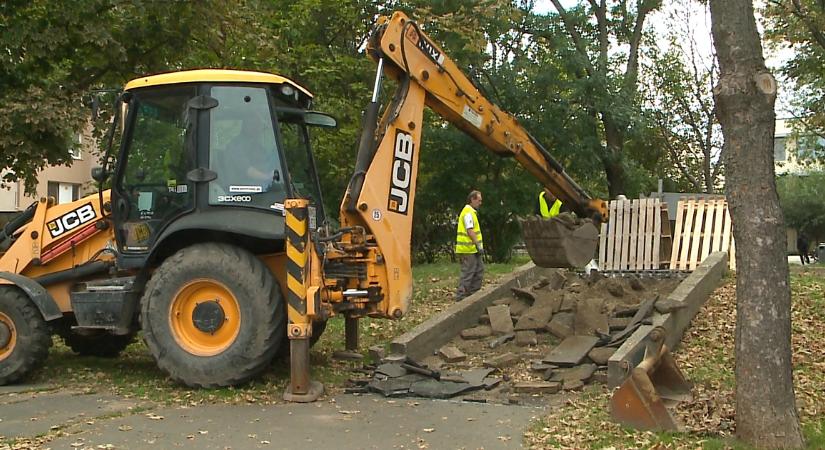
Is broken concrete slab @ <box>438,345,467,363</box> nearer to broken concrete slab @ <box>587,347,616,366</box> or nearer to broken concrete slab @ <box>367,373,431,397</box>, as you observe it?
broken concrete slab @ <box>367,373,431,397</box>

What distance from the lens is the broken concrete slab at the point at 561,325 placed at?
1001cm

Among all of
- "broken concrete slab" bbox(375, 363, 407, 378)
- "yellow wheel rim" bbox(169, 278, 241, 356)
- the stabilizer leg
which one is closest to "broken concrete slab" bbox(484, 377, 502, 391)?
"broken concrete slab" bbox(375, 363, 407, 378)

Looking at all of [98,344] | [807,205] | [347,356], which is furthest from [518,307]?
[807,205]

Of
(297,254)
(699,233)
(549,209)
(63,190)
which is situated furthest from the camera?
(63,190)

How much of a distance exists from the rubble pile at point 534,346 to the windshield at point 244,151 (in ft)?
6.70

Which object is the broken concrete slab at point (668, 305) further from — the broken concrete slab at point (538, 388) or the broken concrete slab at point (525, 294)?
the broken concrete slab at point (538, 388)

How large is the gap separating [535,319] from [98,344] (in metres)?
5.17

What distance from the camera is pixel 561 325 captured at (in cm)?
1011

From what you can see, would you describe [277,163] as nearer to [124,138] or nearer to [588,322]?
[124,138]

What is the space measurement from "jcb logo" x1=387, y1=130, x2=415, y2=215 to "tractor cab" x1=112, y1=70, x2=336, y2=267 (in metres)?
0.84

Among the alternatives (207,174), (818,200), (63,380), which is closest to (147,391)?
(63,380)

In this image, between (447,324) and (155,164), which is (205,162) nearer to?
(155,164)

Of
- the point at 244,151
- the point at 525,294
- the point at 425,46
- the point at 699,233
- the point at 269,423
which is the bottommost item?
the point at 269,423

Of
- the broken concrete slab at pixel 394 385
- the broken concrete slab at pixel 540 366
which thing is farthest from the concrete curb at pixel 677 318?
the broken concrete slab at pixel 394 385
